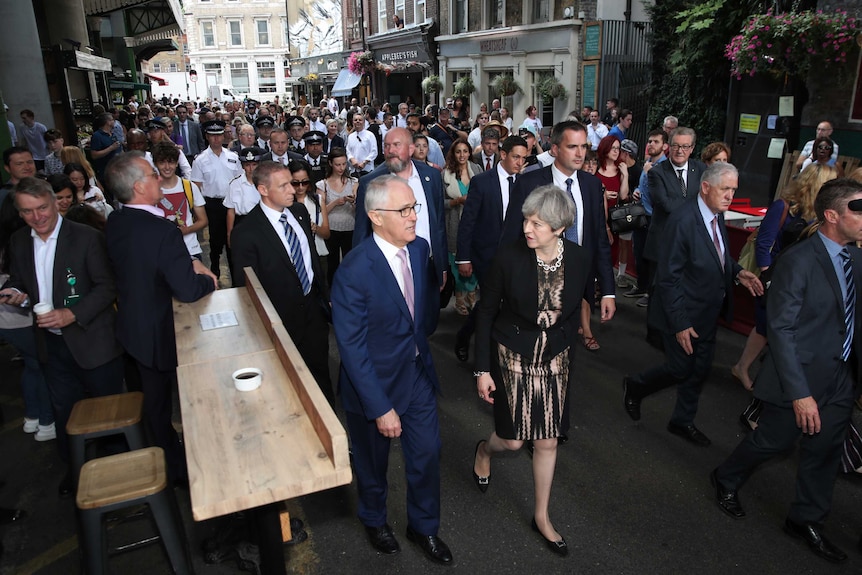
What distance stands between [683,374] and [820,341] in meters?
1.19

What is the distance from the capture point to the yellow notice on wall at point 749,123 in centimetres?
1109

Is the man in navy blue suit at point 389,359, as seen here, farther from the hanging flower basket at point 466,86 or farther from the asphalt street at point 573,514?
the hanging flower basket at point 466,86

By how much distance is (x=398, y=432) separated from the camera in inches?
115

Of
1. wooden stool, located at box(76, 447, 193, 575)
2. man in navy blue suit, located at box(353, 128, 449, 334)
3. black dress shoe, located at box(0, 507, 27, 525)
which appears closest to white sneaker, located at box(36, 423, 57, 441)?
black dress shoe, located at box(0, 507, 27, 525)

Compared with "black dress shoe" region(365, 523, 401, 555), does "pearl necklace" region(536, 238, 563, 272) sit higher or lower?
higher

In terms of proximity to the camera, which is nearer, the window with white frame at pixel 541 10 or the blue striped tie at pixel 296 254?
the blue striped tie at pixel 296 254

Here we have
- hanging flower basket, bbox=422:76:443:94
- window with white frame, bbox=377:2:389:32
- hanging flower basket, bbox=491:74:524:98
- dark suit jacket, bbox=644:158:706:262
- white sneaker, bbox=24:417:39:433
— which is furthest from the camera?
window with white frame, bbox=377:2:389:32

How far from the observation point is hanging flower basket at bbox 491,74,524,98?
18.9m

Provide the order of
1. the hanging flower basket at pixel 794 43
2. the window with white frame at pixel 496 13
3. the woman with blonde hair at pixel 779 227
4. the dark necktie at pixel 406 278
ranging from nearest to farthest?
the dark necktie at pixel 406 278
the woman with blonde hair at pixel 779 227
the hanging flower basket at pixel 794 43
the window with white frame at pixel 496 13

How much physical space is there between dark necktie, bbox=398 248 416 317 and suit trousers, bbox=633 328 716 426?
2.09m

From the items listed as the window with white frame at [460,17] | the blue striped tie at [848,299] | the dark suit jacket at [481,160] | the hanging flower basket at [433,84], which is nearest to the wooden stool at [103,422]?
the blue striped tie at [848,299]

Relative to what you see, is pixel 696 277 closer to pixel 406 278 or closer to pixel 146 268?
pixel 406 278

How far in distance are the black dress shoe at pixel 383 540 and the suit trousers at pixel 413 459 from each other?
0.04 meters

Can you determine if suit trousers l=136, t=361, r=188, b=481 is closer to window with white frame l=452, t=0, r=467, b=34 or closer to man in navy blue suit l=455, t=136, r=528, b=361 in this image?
man in navy blue suit l=455, t=136, r=528, b=361
